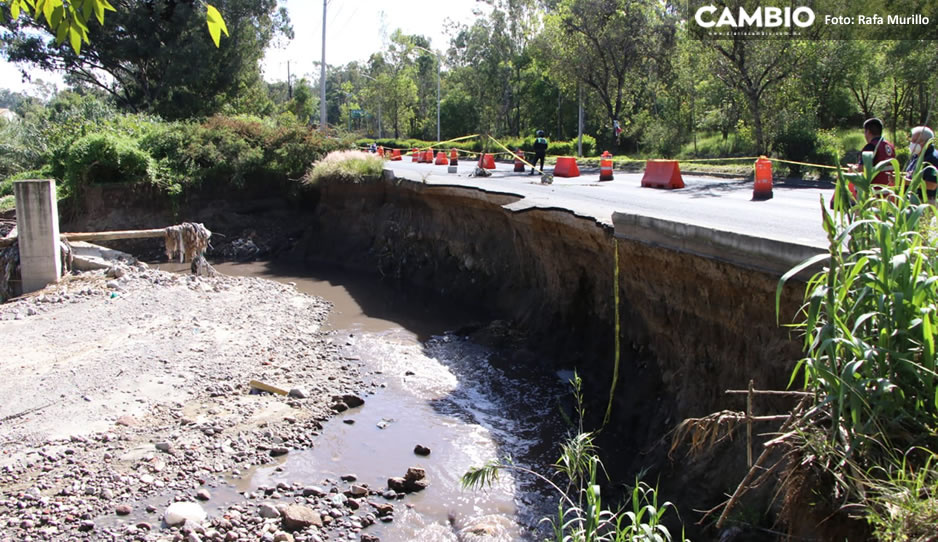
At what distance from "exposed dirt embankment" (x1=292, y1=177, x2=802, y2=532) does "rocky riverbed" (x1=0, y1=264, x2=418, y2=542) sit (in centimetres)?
279

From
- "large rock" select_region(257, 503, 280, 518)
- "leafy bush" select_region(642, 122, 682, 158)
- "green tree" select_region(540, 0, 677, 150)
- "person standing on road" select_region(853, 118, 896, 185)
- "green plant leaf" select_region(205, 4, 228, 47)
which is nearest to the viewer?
"green plant leaf" select_region(205, 4, 228, 47)

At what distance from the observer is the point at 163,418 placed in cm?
858

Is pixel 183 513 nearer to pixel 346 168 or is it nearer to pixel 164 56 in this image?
pixel 346 168

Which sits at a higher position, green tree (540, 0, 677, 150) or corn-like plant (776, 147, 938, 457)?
green tree (540, 0, 677, 150)

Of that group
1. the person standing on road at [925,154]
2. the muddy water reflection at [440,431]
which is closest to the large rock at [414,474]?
the muddy water reflection at [440,431]

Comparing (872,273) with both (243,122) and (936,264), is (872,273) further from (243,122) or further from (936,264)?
(243,122)

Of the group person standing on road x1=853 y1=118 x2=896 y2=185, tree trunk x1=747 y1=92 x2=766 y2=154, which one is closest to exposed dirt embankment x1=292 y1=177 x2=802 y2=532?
person standing on road x1=853 y1=118 x2=896 y2=185

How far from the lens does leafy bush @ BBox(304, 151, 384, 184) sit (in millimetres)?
20719

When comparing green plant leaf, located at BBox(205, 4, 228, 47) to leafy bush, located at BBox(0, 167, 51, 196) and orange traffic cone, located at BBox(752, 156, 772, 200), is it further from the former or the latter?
leafy bush, located at BBox(0, 167, 51, 196)

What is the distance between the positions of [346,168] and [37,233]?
29.2 ft

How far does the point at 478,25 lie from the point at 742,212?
45707mm

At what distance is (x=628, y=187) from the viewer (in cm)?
1772

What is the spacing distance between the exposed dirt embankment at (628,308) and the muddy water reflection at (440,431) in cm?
84

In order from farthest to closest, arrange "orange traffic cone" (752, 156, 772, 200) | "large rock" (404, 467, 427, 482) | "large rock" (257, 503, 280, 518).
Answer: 1. "orange traffic cone" (752, 156, 772, 200)
2. "large rock" (404, 467, 427, 482)
3. "large rock" (257, 503, 280, 518)
